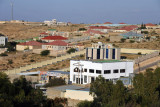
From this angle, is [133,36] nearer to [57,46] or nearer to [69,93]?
[57,46]

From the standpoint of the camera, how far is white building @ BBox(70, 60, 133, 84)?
151 feet

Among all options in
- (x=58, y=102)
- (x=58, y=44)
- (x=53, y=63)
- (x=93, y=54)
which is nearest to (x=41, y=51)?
(x=58, y=44)

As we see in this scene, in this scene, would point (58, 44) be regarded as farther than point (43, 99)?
Yes

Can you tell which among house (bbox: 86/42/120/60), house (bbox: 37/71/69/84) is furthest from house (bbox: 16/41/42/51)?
house (bbox: 37/71/69/84)

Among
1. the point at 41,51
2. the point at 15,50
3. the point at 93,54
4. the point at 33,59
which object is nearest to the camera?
the point at 93,54

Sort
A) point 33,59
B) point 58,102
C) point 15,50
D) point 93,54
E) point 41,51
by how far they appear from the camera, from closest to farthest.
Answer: point 58,102, point 93,54, point 33,59, point 41,51, point 15,50

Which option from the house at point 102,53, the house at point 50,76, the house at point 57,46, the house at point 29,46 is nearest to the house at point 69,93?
the house at point 50,76

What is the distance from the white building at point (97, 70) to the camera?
46.1 meters

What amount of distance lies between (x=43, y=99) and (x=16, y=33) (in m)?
103

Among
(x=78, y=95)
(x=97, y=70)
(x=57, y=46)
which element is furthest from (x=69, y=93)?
(x=57, y=46)

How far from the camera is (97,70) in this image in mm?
46312

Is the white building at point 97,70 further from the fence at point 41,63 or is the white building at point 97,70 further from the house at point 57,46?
the house at point 57,46

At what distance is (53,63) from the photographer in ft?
221

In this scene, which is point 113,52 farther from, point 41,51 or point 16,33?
point 16,33
